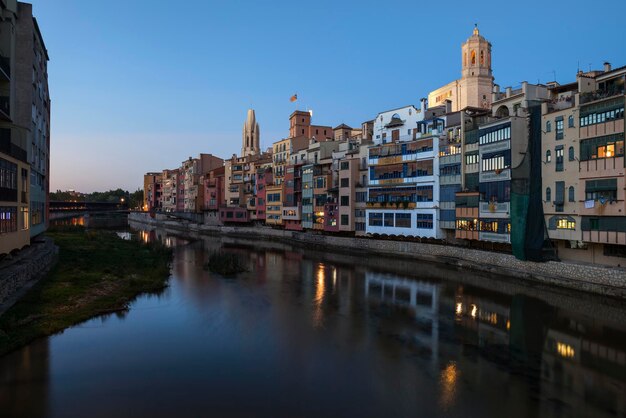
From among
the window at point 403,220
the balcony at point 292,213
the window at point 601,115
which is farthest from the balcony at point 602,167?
the balcony at point 292,213

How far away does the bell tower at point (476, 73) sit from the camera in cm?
10125

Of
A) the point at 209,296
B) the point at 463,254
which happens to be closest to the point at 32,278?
the point at 209,296

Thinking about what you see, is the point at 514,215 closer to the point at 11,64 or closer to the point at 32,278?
the point at 32,278

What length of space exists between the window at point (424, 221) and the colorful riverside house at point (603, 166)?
1908 centimetres

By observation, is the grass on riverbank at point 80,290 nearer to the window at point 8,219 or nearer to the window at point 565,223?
the window at point 8,219

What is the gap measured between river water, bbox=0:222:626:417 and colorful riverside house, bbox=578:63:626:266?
204 inches

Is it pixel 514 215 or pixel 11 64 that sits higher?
pixel 11 64

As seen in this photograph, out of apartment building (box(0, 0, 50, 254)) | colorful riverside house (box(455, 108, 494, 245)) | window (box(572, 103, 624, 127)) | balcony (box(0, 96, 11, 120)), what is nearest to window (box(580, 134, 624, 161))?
window (box(572, 103, 624, 127))

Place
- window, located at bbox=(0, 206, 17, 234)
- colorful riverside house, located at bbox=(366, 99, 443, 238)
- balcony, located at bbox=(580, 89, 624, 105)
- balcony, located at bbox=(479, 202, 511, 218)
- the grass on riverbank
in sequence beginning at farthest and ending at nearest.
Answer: colorful riverside house, located at bbox=(366, 99, 443, 238) < balcony, located at bbox=(479, 202, 511, 218) < balcony, located at bbox=(580, 89, 624, 105) < window, located at bbox=(0, 206, 17, 234) < the grass on riverbank

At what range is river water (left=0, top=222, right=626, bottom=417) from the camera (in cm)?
1652

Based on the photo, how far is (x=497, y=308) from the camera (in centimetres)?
3127

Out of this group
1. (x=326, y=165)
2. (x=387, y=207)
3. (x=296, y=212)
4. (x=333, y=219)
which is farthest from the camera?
(x=296, y=212)

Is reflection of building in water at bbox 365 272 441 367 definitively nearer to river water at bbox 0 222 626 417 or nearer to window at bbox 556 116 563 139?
river water at bbox 0 222 626 417

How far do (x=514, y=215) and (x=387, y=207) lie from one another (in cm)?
2008
